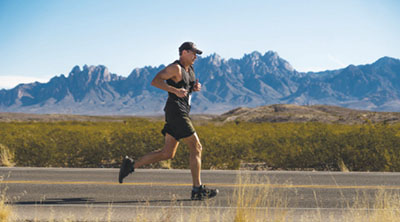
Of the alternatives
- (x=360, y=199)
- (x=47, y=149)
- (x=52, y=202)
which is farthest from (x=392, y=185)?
(x=47, y=149)

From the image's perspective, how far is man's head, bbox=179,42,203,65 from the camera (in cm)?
635

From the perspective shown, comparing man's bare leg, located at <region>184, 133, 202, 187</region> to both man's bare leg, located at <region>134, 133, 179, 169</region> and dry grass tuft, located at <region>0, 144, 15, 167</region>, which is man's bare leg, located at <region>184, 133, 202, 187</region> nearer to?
man's bare leg, located at <region>134, 133, 179, 169</region>

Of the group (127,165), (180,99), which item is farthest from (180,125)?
(127,165)

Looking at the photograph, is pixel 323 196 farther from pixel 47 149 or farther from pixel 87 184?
pixel 47 149

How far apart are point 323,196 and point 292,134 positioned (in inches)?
251

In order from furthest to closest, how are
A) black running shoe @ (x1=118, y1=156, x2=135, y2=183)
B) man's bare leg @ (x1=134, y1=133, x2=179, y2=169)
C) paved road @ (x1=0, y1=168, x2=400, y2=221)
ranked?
black running shoe @ (x1=118, y1=156, x2=135, y2=183), man's bare leg @ (x1=134, y1=133, x2=179, y2=169), paved road @ (x1=0, y1=168, x2=400, y2=221)

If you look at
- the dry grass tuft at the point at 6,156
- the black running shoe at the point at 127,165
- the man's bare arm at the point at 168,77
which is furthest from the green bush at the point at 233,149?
the man's bare arm at the point at 168,77

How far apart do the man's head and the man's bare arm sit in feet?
0.85

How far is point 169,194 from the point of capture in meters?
6.97

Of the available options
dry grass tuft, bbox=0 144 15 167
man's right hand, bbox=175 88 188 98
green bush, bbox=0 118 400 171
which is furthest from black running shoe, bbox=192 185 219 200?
dry grass tuft, bbox=0 144 15 167

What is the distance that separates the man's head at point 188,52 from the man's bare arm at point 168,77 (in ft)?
0.85

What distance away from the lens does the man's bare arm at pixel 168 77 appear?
19.6 feet

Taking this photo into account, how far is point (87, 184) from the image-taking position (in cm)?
793

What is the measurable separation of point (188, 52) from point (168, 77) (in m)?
0.54
